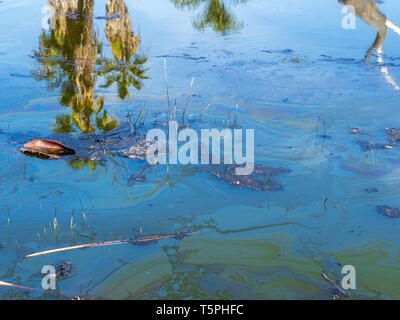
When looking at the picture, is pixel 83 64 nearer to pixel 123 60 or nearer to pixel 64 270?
pixel 123 60

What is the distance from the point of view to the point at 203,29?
600 centimetres

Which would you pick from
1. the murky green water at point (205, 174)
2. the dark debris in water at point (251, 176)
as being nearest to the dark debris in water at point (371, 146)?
the murky green water at point (205, 174)

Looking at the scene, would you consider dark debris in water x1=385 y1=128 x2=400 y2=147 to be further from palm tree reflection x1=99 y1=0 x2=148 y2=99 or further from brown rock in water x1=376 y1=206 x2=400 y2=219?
palm tree reflection x1=99 y1=0 x2=148 y2=99

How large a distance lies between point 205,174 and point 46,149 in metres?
1.11

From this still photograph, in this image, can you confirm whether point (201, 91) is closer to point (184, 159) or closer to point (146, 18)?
point (184, 159)

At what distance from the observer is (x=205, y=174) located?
115 inches

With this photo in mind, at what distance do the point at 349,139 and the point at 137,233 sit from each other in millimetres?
1815

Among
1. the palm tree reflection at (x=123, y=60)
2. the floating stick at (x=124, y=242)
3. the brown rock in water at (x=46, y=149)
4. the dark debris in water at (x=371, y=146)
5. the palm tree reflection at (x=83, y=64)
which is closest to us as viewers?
the floating stick at (x=124, y=242)

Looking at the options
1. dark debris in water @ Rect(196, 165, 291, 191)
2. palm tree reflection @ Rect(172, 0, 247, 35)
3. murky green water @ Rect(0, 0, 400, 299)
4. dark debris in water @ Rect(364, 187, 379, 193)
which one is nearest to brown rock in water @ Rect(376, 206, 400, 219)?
murky green water @ Rect(0, 0, 400, 299)

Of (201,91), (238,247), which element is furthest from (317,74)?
(238,247)

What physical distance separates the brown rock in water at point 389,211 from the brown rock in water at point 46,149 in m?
2.01

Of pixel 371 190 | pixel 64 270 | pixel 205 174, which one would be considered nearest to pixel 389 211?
pixel 371 190

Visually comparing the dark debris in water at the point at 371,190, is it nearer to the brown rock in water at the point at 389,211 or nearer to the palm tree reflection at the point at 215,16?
the brown rock in water at the point at 389,211

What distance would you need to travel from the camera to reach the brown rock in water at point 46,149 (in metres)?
3.07
